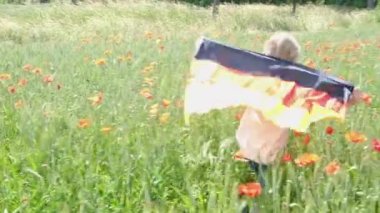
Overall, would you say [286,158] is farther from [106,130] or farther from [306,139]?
[106,130]

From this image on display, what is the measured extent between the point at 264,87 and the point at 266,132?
0.80ft

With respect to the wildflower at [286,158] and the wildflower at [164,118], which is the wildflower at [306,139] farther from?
the wildflower at [164,118]

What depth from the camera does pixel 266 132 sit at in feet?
10.0

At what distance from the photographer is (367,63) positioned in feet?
21.8

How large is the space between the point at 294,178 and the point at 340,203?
0.31m

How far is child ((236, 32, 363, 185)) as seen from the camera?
9.63ft

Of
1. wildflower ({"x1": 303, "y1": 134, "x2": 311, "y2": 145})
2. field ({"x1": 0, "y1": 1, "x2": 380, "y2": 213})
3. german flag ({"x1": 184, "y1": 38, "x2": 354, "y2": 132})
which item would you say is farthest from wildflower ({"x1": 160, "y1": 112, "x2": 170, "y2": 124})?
wildflower ({"x1": 303, "y1": 134, "x2": 311, "y2": 145})

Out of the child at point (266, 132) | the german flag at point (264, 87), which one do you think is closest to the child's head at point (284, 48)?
the child at point (266, 132)

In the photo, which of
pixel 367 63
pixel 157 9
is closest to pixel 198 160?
pixel 367 63

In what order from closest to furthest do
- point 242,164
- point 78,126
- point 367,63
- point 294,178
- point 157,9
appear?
point 294,178
point 242,164
point 78,126
point 367,63
point 157,9

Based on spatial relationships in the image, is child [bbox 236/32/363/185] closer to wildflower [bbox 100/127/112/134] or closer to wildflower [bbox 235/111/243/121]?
wildflower [bbox 235/111/243/121]

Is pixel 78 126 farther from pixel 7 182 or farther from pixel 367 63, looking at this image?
pixel 367 63

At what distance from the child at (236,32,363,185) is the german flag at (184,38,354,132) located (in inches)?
5.3

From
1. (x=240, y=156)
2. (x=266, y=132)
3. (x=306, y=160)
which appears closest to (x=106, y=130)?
(x=240, y=156)
